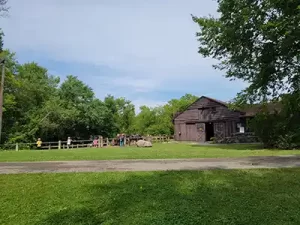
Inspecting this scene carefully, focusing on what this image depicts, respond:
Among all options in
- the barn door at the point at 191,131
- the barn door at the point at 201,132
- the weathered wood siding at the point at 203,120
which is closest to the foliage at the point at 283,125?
the weathered wood siding at the point at 203,120

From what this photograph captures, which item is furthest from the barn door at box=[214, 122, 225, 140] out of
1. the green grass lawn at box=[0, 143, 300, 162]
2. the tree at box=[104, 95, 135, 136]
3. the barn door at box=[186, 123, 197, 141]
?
the tree at box=[104, 95, 135, 136]

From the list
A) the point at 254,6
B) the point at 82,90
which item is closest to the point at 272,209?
the point at 254,6

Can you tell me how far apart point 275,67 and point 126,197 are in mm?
16280

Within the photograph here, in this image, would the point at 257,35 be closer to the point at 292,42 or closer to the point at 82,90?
the point at 292,42

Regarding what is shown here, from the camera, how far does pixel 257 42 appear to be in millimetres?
19547

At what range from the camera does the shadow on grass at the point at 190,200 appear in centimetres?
529

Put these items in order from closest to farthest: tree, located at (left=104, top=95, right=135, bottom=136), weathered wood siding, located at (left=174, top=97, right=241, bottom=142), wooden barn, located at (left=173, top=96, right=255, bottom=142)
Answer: wooden barn, located at (left=173, top=96, right=255, bottom=142)
weathered wood siding, located at (left=174, top=97, right=241, bottom=142)
tree, located at (left=104, top=95, right=135, bottom=136)

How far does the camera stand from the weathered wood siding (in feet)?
123

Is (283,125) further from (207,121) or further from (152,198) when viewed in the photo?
(207,121)

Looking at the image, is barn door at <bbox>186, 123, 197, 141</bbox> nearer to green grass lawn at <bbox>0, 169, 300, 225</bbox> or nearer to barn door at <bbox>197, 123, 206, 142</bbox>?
barn door at <bbox>197, 123, 206, 142</bbox>

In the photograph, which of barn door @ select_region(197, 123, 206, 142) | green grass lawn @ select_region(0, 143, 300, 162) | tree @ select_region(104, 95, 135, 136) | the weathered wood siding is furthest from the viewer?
tree @ select_region(104, 95, 135, 136)

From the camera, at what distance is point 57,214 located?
18.3 ft

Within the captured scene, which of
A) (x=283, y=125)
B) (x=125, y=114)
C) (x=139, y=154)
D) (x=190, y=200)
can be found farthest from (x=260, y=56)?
(x=125, y=114)

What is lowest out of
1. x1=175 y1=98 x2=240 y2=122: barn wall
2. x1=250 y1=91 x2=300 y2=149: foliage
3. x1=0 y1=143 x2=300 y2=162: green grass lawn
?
x1=0 y1=143 x2=300 y2=162: green grass lawn
